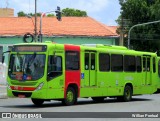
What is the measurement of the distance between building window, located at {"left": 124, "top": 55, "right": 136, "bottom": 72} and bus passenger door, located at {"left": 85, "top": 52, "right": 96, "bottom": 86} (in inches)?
121

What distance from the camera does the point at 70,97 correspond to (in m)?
21.3

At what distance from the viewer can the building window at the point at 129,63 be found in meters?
25.5

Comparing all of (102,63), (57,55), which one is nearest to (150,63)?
(102,63)

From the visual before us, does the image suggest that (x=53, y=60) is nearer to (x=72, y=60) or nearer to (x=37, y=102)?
(x=72, y=60)

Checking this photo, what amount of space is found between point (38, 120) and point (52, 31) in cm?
4584

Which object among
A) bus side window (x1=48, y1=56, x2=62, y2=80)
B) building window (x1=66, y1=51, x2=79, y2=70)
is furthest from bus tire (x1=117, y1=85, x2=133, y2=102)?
bus side window (x1=48, y1=56, x2=62, y2=80)

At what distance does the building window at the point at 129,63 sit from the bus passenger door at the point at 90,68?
3073 millimetres

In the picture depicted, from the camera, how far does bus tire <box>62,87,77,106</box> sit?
21031 mm

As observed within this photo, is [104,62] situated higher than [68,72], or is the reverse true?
[104,62]

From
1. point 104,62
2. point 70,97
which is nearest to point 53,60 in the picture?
point 70,97

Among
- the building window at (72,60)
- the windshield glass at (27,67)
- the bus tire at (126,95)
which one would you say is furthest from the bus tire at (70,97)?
the bus tire at (126,95)

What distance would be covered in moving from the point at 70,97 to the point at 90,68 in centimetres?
203

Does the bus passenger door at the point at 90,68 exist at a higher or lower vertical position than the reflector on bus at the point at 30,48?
lower

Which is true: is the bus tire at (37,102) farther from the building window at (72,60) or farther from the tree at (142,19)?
the tree at (142,19)
